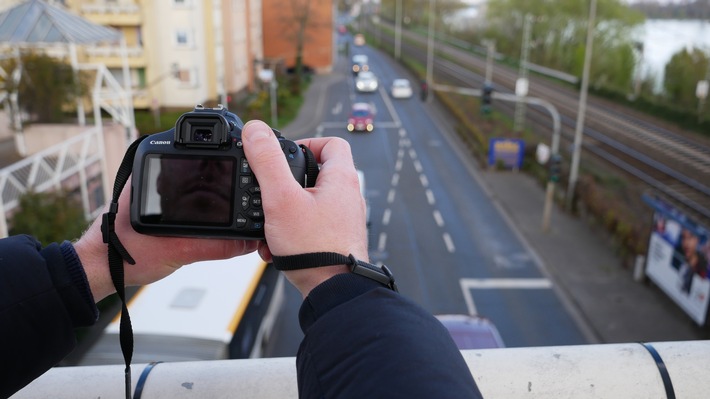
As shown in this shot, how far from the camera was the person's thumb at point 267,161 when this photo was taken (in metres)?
1.47

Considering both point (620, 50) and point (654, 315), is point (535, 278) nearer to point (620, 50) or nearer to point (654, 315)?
point (654, 315)

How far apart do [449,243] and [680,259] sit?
583 cm

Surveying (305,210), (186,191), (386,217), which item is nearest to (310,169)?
(305,210)

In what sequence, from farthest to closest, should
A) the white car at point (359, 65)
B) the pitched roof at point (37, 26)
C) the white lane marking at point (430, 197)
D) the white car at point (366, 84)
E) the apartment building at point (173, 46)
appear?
1. the white car at point (359, 65)
2. the white car at point (366, 84)
3. the apartment building at point (173, 46)
4. the white lane marking at point (430, 197)
5. the pitched roof at point (37, 26)

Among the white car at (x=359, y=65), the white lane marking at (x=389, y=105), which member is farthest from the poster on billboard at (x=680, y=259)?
the white car at (x=359, y=65)

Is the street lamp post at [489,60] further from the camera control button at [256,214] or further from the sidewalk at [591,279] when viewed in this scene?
the camera control button at [256,214]

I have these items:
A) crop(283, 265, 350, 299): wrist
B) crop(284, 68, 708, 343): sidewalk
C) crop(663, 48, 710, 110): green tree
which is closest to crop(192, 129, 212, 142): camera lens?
crop(283, 265, 350, 299): wrist

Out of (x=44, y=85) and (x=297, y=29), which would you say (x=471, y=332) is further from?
(x=297, y=29)

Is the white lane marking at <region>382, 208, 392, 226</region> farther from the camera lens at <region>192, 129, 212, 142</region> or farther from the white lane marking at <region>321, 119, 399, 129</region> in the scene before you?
the camera lens at <region>192, 129, 212, 142</region>

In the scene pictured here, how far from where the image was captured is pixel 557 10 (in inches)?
1797

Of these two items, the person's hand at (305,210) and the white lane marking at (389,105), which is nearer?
the person's hand at (305,210)

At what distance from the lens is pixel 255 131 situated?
1575 millimetres

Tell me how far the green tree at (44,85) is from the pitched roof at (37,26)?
48.1 inches

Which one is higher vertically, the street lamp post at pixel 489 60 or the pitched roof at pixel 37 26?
the pitched roof at pixel 37 26
